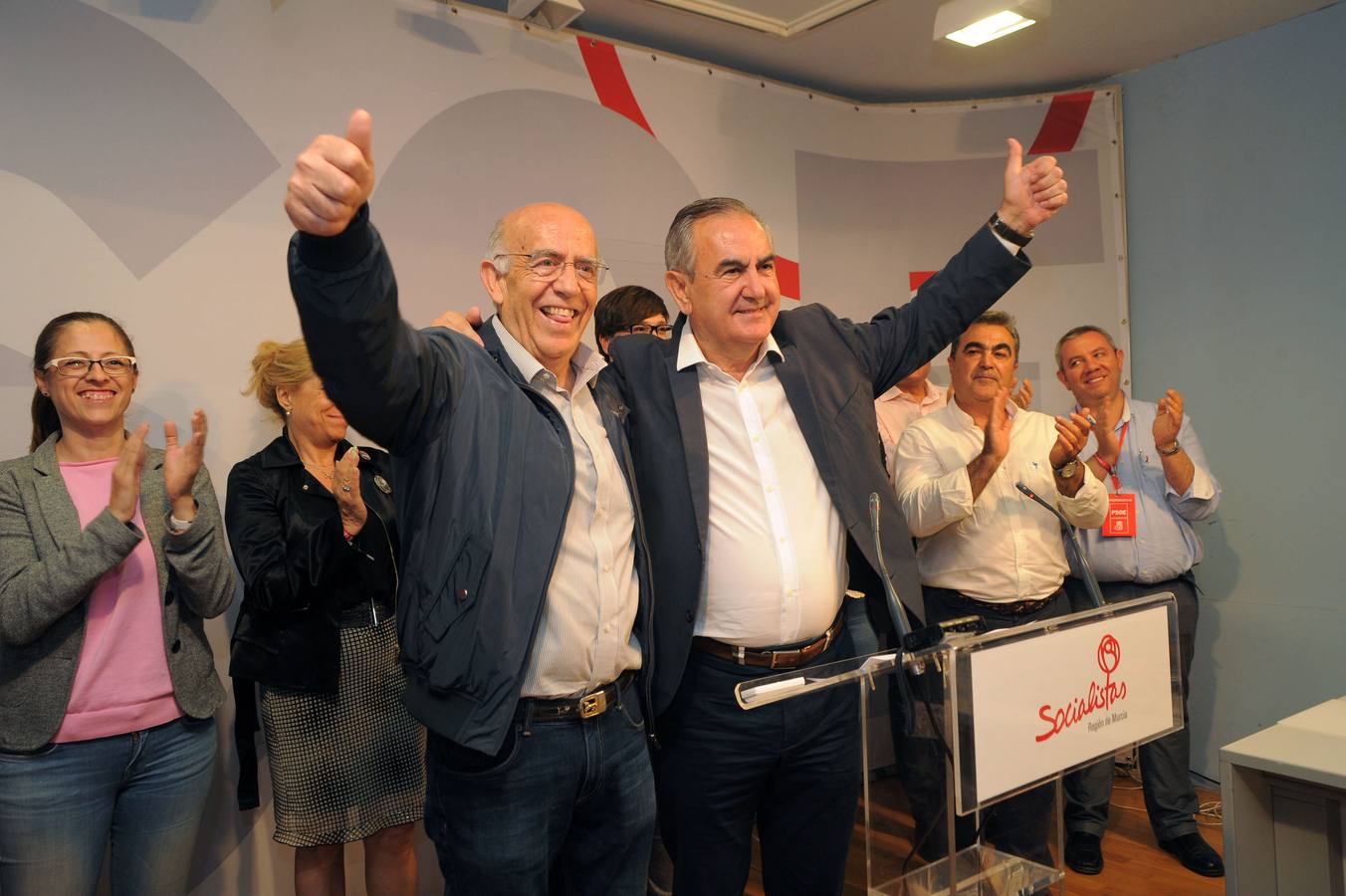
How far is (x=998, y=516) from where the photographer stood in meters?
2.96

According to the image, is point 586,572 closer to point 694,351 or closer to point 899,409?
point 694,351

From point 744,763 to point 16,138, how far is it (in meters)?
2.51

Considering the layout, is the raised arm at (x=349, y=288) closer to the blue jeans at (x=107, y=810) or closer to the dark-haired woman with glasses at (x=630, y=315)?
the blue jeans at (x=107, y=810)

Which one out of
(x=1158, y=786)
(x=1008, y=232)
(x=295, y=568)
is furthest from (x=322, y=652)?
(x=1158, y=786)

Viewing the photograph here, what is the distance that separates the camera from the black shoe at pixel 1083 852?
3.29 m

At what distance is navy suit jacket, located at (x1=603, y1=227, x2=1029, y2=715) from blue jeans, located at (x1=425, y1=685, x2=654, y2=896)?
222mm

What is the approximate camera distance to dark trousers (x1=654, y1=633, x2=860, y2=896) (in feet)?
6.10

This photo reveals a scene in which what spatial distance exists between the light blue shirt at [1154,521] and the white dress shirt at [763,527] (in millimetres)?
1917

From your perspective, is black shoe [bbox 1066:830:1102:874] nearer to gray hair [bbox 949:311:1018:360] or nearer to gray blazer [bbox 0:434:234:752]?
gray hair [bbox 949:311:1018:360]

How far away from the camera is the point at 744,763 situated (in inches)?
73.2

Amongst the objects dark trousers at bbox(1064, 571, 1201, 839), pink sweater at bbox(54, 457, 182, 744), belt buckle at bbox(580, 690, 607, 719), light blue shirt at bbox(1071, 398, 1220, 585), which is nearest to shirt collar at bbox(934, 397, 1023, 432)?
light blue shirt at bbox(1071, 398, 1220, 585)

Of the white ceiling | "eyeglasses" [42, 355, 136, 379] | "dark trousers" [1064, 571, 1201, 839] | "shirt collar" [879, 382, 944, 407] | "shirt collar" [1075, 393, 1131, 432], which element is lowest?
"dark trousers" [1064, 571, 1201, 839]

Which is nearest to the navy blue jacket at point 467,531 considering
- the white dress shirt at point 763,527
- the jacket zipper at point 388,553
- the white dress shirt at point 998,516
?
the white dress shirt at point 763,527

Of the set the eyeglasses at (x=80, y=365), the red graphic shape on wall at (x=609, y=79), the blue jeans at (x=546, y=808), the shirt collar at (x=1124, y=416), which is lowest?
the blue jeans at (x=546, y=808)
